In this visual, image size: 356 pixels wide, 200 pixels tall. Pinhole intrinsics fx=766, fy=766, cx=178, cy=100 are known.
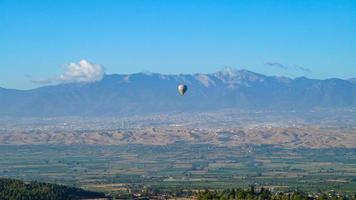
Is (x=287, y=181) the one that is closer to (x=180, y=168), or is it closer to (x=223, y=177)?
(x=223, y=177)

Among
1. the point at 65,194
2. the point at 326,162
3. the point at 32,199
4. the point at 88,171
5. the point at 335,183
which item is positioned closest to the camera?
the point at 32,199

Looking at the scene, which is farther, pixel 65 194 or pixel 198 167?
pixel 198 167

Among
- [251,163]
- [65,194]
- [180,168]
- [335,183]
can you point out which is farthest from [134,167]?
[65,194]

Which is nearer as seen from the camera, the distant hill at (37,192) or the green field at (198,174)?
the distant hill at (37,192)

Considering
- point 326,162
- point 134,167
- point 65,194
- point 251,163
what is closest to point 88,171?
point 134,167

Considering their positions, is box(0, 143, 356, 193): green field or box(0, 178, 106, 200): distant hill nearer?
box(0, 178, 106, 200): distant hill

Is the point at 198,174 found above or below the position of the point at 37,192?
above

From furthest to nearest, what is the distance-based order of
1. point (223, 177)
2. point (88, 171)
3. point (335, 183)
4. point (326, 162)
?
point (326, 162), point (88, 171), point (223, 177), point (335, 183)

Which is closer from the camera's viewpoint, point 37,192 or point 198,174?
point 37,192
